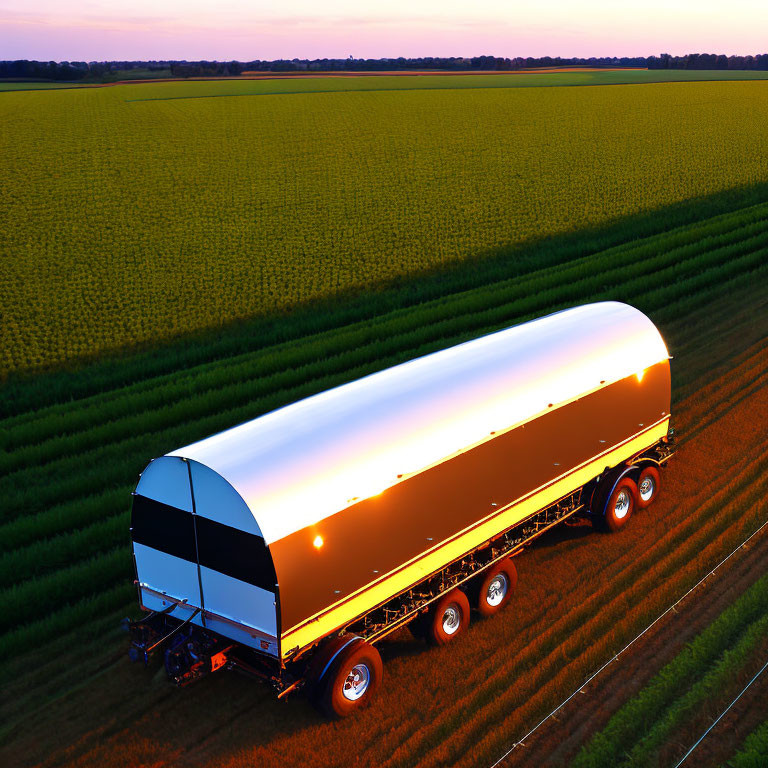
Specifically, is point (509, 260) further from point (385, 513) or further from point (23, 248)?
point (385, 513)

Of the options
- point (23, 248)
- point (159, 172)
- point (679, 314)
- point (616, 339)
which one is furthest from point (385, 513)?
point (159, 172)

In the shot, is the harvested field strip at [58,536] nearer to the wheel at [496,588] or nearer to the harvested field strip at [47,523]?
the harvested field strip at [47,523]

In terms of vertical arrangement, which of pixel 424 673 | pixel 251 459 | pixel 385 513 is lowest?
pixel 424 673

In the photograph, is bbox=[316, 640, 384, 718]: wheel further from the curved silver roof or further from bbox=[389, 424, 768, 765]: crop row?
the curved silver roof

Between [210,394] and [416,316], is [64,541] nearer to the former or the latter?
[210,394]

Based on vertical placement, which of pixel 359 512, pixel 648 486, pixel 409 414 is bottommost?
pixel 648 486

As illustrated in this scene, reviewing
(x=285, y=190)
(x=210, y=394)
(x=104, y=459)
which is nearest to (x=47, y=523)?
(x=104, y=459)
